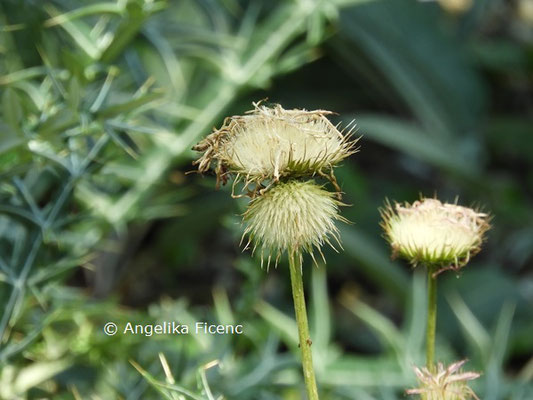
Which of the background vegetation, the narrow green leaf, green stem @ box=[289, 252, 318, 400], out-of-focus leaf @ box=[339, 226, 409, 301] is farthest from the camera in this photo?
out-of-focus leaf @ box=[339, 226, 409, 301]

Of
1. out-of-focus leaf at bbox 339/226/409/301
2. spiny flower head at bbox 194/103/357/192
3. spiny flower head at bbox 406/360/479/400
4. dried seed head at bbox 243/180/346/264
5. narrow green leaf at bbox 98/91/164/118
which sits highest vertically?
out-of-focus leaf at bbox 339/226/409/301

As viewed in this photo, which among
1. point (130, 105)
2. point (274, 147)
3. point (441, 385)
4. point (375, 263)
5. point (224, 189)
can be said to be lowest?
point (441, 385)

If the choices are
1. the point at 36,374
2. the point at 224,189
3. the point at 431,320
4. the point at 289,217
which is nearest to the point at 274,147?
the point at 289,217

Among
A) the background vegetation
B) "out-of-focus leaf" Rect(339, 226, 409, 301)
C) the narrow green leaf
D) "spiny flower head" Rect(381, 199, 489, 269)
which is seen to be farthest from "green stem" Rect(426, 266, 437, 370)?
"out-of-focus leaf" Rect(339, 226, 409, 301)

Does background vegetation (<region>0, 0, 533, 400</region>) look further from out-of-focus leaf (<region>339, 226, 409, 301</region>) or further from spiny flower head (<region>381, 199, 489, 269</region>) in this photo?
spiny flower head (<region>381, 199, 489, 269</region>)

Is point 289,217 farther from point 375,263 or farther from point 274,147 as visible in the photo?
point 375,263

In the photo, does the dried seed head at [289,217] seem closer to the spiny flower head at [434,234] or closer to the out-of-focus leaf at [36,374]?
the spiny flower head at [434,234]

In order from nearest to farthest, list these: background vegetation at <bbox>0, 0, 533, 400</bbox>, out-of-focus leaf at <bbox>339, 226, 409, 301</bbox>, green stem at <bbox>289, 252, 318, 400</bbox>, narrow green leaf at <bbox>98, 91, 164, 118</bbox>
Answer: green stem at <bbox>289, 252, 318, 400</bbox>, narrow green leaf at <bbox>98, 91, 164, 118</bbox>, background vegetation at <bbox>0, 0, 533, 400</bbox>, out-of-focus leaf at <bbox>339, 226, 409, 301</bbox>
